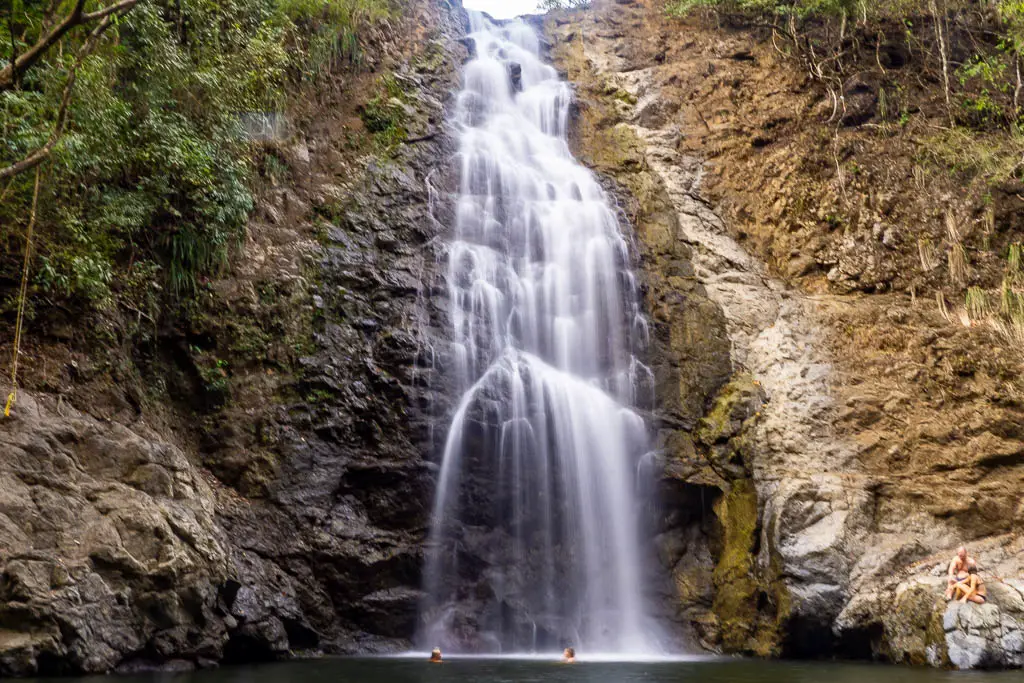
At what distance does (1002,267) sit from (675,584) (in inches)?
375

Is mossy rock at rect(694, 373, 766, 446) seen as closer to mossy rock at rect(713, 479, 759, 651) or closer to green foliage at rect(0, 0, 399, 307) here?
mossy rock at rect(713, 479, 759, 651)

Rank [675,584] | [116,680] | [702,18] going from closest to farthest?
[116,680] → [675,584] → [702,18]

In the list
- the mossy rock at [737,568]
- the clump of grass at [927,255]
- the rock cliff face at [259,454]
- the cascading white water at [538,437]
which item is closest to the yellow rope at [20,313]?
the rock cliff face at [259,454]

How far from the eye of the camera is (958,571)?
33.8ft

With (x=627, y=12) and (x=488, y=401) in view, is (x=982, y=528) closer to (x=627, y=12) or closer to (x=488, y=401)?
(x=488, y=401)

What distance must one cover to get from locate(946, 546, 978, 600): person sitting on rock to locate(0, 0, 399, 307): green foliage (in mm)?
11583

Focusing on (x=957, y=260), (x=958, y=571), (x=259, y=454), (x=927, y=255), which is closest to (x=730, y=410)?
(x=958, y=571)

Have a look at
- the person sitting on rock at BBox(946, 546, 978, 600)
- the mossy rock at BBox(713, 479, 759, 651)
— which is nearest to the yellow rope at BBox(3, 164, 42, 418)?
the mossy rock at BBox(713, 479, 759, 651)

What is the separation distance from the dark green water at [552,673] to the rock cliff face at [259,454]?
723 millimetres

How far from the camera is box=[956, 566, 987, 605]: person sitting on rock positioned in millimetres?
9898

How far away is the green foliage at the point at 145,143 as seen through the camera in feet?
33.3

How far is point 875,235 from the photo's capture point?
16984mm

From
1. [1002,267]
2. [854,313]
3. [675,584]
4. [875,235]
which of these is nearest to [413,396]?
[675,584]

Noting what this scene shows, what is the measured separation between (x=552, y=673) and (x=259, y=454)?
5.36 meters
